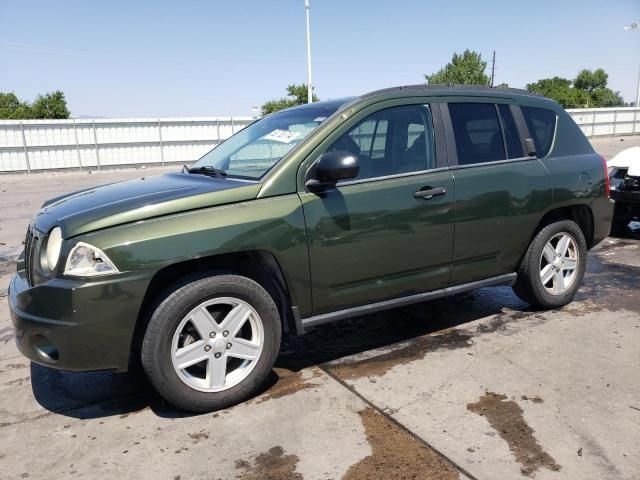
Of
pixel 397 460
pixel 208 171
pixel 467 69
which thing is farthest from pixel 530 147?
pixel 467 69

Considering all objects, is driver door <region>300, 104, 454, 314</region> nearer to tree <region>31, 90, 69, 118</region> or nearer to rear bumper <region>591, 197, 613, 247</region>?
rear bumper <region>591, 197, 613, 247</region>

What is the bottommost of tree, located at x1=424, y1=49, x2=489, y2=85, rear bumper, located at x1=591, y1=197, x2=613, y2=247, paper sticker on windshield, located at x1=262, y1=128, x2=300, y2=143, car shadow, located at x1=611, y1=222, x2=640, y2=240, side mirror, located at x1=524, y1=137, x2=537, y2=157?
car shadow, located at x1=611, y1=222, x2=640, y2=240

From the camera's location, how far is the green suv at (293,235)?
279 cm

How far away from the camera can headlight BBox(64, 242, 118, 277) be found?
272cm

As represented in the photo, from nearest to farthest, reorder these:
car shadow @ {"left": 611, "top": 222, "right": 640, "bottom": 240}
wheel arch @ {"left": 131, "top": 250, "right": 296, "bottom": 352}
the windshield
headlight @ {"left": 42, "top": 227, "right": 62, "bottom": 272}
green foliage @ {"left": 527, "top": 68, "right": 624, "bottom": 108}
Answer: headlight @ {"left": 42, "top": 227, "right": 62, "bottom": 272} < wheel arch @ {"left": 131, "top": 250, "right": 296, "bottom": 352} < the windshield < car shadow @ {"left": 611, "top": 222, "right": 640, "bottom": 240} < green foliage @ {"left": 527, "top": 68, "right": 624, "bottom": 108}

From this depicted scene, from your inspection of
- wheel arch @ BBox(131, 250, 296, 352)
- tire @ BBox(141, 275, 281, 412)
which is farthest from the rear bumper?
tire @ BBox(141, 275, 281, 412)

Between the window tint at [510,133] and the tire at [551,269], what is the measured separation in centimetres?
70

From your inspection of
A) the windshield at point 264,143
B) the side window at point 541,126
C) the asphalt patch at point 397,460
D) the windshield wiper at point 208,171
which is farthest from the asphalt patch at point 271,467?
the side window at point 541,126

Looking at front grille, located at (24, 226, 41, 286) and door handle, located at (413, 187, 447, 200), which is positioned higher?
door handle, located at (413, 187, 447, 200)

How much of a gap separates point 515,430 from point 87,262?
2.39 metres

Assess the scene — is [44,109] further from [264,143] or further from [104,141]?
[264,143]

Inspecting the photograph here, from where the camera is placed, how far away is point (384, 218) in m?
3.43

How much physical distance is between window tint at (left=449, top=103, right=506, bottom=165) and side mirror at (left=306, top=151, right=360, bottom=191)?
1.06 m

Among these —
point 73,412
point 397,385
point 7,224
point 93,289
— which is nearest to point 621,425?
point 397,385
